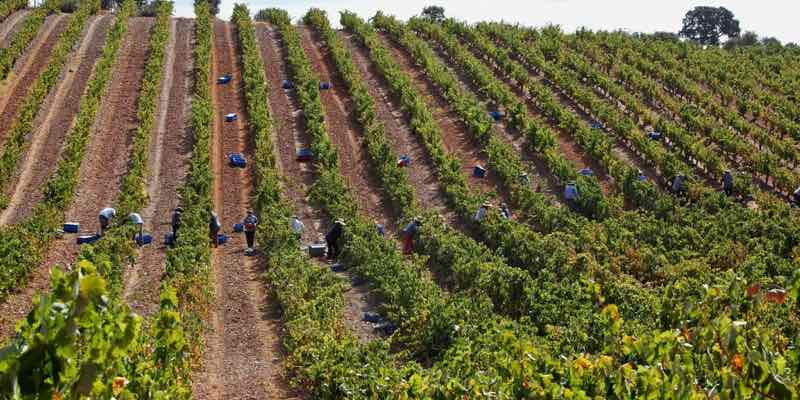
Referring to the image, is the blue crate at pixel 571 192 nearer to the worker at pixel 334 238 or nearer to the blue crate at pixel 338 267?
the worker at pixel 334 238

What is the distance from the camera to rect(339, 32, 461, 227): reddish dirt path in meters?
27.3

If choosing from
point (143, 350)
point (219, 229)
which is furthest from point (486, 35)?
point (143, 350)

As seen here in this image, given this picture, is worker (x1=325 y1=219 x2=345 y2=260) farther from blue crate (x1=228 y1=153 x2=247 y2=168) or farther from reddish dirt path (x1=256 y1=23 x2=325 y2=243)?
blue crate (x1=228 y1=153 x2=247 y2=168)

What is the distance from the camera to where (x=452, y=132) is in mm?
34281

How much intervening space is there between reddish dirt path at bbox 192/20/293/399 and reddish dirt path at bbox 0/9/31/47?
17881 mm

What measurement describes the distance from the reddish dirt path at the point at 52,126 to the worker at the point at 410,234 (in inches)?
396

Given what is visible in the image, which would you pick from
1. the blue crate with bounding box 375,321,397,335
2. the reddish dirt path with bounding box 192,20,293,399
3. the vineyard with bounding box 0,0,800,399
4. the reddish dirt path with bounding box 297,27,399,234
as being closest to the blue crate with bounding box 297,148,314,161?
the vineyard with bounding box 0,0,800,399

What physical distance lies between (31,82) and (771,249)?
2859 cm

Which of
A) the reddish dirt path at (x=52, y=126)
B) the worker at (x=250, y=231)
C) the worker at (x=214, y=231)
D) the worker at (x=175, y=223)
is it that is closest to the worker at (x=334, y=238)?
the worker at (x=250, y=231)

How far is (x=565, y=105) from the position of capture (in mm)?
37906

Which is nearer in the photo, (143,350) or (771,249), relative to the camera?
(143,350)

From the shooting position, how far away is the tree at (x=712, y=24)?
3516 inches

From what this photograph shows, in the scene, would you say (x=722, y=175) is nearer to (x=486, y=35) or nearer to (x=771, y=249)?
(x=771, y=249)

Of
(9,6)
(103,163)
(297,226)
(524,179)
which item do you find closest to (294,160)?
(103,163)
